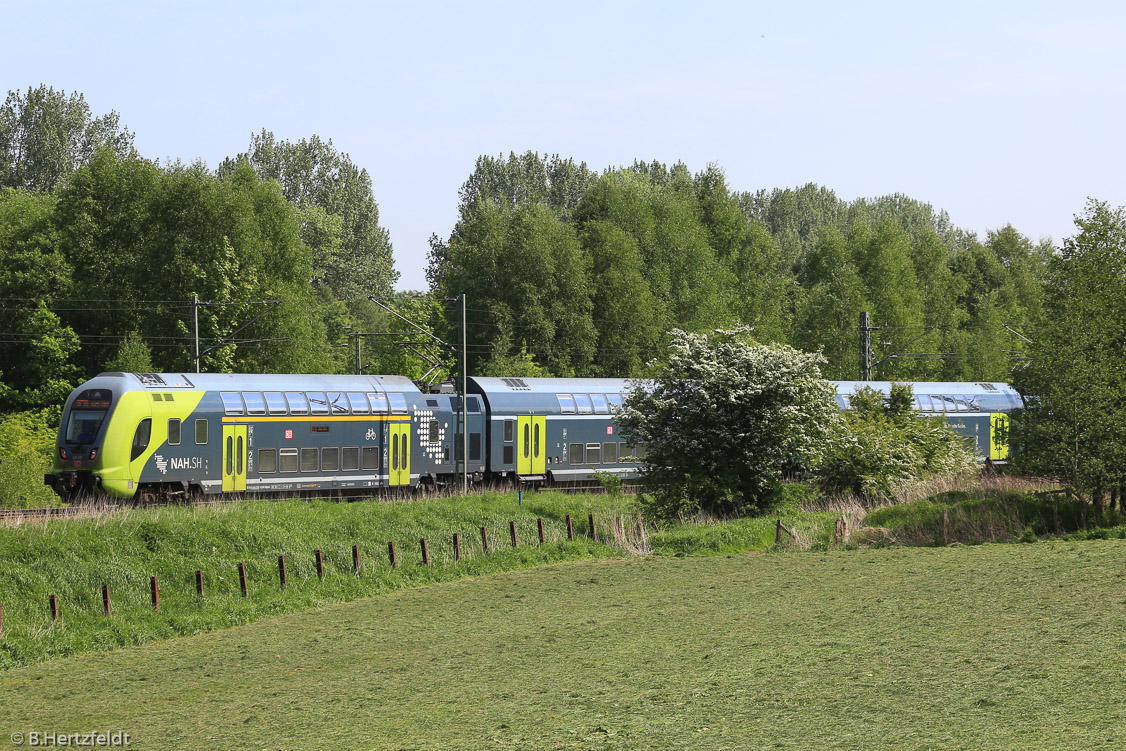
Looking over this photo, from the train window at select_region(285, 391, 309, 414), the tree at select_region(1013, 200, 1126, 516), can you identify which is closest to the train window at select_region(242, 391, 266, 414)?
the train window at select_region(285, 391, 309, 414)

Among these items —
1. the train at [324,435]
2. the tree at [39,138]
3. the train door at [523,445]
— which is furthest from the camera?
the tree at [39,138]

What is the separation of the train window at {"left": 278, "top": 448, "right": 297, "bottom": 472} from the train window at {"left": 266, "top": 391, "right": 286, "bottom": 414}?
51.3 inches

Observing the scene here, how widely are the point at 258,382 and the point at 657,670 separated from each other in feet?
83.6

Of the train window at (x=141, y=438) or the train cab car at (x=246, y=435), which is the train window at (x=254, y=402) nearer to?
the train cab car at (x=246, y=435)

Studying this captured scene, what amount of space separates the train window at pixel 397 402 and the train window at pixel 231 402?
592cm

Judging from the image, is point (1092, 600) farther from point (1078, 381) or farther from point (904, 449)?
point (904, 449)

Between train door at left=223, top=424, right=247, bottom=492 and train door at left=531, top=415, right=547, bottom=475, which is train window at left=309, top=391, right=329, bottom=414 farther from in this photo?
train door at left=531, top=415, right=547, bottom=475

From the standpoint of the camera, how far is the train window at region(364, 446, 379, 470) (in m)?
38.9

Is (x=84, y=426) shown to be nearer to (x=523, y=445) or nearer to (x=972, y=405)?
(x=523, y=445)

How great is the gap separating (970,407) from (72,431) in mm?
Answer: 41810

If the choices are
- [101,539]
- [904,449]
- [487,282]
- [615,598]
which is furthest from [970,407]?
[101,539]

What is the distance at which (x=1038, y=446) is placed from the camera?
31.2 m

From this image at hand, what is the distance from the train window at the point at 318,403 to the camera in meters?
37.7

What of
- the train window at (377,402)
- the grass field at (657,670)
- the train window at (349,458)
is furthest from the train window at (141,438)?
the grass field at (657,670)
